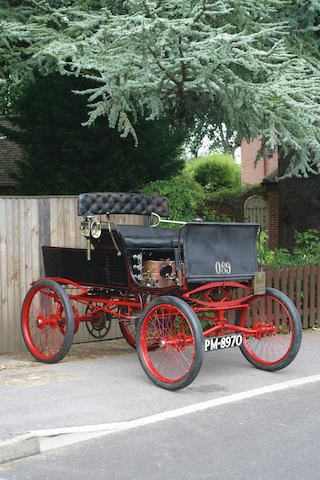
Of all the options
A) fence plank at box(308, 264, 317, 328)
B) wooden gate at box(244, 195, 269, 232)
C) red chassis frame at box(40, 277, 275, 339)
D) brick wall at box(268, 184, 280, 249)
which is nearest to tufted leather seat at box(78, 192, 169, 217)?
red chassis frame at box(40, 277, 275, 339)

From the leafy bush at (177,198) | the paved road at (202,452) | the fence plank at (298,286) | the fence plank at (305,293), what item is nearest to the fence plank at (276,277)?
the fence plank at (298,286)

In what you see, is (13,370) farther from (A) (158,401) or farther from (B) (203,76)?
(B) (203,76)

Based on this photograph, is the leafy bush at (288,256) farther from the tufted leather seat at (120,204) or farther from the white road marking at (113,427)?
the white road marking at (113,427)

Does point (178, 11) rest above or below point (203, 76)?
above

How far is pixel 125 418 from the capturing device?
5988 mm

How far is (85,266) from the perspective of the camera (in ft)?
27.4

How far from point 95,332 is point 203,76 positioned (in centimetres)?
389

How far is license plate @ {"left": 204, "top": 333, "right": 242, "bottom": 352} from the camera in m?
7.04

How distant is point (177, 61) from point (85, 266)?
2897mm

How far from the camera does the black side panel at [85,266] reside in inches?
310

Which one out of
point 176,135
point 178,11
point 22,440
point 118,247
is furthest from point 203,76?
point 22,440

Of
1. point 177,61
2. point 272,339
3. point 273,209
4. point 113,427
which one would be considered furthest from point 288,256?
point 273,209

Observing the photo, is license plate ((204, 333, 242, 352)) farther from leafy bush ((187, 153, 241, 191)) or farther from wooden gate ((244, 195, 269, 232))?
leafy bush ((187, 153, 241, 191))

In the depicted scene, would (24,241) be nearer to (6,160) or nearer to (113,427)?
(113,427)
